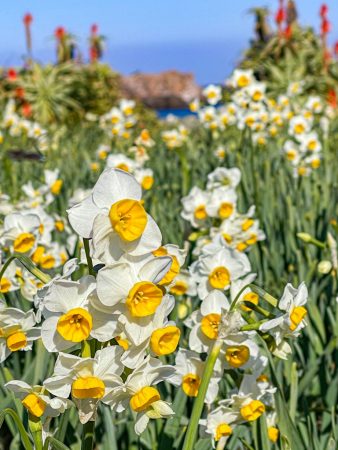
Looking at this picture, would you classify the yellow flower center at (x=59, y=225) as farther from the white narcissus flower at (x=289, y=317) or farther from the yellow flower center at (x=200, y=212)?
the white narcissus flower at (x=289, y=317)

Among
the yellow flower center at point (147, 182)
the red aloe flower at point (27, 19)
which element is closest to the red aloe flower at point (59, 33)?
the red aloe flower at point (27, 19)

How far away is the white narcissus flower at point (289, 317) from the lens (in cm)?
99

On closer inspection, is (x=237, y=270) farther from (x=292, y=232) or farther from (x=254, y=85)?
(x=254, y=85)

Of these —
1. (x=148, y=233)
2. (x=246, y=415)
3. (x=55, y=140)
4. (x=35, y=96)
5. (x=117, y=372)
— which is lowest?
(x=246, y=415)

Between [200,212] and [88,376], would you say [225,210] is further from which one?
[88,376]

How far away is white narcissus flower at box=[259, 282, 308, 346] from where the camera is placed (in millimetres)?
988

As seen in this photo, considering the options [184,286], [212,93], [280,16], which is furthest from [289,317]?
[280,16]

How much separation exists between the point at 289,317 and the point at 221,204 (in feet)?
3.59

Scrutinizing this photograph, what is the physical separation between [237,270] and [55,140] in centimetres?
446

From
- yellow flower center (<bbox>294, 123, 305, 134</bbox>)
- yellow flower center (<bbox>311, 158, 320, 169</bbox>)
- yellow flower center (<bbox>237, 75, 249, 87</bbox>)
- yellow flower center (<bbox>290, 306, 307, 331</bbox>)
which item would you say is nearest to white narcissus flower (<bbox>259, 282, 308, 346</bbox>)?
yellow flower center (<bbox>290, 306, 307, 331</bbox>)

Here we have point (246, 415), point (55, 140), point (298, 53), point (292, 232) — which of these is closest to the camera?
point (246, 415)

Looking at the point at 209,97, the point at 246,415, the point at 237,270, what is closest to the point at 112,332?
the point at 246,415

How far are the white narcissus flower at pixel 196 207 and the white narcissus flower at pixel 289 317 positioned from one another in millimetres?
1053

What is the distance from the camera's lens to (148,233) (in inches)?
32.9
